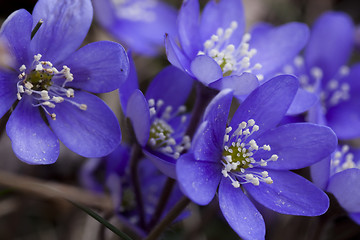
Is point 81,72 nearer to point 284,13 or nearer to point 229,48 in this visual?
point 229,48

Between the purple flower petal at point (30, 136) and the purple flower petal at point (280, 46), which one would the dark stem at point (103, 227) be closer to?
the purple flower petal at point (30, 136)

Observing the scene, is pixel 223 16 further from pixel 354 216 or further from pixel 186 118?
pixel 354 216

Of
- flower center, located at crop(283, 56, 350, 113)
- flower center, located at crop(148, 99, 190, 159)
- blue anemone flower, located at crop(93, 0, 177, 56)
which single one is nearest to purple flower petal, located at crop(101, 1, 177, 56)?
blue anemone flower, located at crop(93, 0, 177, 56)

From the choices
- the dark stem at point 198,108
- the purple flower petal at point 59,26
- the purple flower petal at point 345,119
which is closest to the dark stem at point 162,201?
the dark stem at point 198,108

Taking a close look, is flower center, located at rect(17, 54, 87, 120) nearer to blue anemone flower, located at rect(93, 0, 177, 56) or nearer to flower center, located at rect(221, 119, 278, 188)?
flower center, located at rect(221, 119, 278, 188)

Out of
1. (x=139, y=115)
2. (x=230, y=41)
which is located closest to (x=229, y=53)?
(x=230, y=41)
